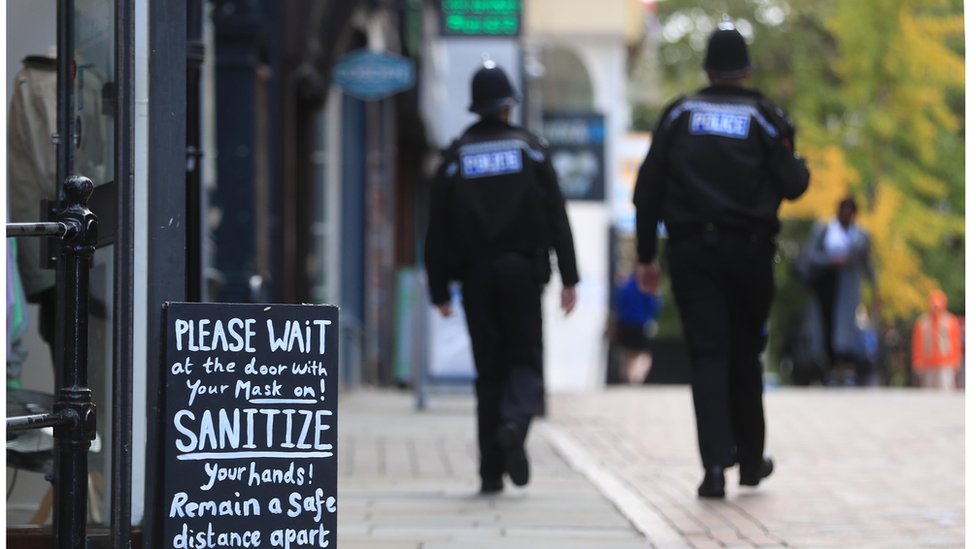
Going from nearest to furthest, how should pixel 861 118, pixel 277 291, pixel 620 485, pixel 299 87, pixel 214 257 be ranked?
1. pixel 620 485
2. pixel 214 257
3. pixel 277 291
4. pixel 299 87
5. pixel 861 118

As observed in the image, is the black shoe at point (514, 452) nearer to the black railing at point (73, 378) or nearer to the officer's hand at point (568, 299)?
the officer's hand at point (568, 299)

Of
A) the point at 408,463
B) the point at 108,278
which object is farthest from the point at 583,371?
the point at 108,278

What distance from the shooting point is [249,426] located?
482cm

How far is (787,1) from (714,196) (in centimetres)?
3416

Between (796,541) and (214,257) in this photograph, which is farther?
(214,257)

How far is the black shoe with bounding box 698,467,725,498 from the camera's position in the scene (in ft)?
23.8

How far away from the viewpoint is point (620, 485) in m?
7.98

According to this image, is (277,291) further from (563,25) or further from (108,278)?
(563,25)

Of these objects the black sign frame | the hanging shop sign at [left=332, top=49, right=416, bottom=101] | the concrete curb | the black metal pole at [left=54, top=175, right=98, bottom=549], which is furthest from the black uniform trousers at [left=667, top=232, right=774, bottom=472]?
the hanging shop sign at [left=332, top=49, right=416, bottom=101]

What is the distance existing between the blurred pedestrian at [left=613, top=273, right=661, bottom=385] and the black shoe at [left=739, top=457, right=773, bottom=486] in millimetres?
12659

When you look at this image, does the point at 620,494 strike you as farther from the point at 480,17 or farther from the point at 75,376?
the point at 480,17

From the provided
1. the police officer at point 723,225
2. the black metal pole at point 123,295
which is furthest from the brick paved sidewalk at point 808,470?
the black metal pole at point 123,295

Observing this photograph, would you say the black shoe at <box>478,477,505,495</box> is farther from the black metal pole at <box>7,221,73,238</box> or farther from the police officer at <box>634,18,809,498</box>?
the black metal pole at <box>7,221,73,238</box>

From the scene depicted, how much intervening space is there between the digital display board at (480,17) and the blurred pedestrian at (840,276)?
10.5 feet
